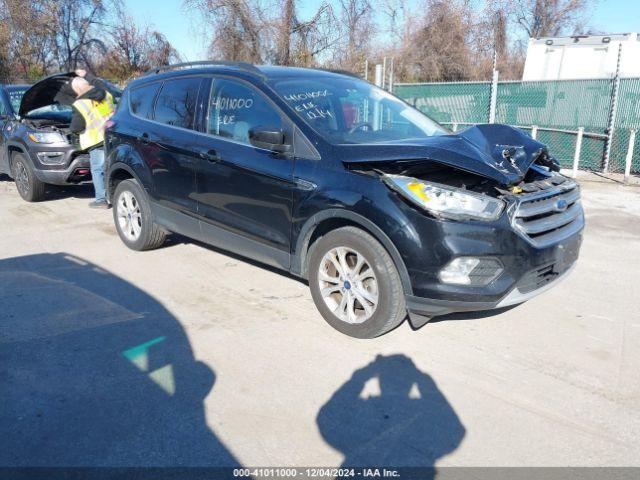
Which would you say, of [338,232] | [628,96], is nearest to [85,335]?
[338,232]

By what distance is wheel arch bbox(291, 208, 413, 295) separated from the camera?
11.3 feet

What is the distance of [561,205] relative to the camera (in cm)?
371

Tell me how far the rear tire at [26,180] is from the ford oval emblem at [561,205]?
745 centimetres

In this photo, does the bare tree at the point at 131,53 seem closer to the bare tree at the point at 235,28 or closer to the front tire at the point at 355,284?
the bare tree at the point at 235,28

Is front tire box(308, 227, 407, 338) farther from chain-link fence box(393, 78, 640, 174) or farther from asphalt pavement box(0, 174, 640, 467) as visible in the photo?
chain-link fence box(393, 78, 640, 174)

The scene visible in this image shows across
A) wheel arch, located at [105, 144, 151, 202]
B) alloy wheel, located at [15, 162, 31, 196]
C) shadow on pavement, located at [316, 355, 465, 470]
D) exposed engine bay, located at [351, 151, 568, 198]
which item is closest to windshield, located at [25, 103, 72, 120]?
alloy wheel, located at [15, 162, 31, 196]

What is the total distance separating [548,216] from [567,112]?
368 inches

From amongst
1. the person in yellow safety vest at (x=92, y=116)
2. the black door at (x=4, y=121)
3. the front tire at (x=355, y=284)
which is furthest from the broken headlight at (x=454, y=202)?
the black door at (x=4, y=121)

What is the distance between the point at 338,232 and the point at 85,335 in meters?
1.96

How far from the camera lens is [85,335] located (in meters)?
3.87

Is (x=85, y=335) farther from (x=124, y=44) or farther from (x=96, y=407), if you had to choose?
(x=124, y=44)

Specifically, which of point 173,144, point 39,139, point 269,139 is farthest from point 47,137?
point 269,139

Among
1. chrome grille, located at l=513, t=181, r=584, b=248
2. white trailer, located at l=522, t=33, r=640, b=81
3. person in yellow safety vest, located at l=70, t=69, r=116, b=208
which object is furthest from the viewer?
white trailer, located at l=522, t=33, r=640, b=81

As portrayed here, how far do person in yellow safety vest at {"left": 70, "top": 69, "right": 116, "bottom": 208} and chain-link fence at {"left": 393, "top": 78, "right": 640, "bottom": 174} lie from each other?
8.41m
